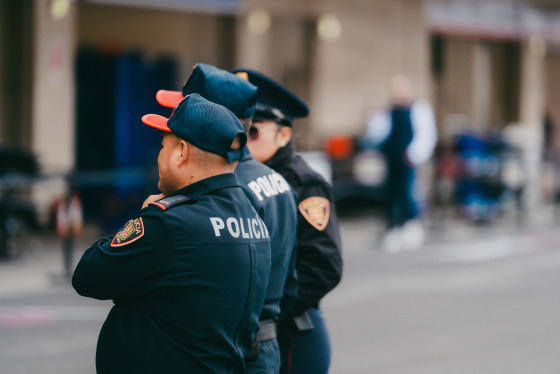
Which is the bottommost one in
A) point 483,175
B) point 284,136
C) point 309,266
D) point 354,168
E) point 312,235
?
point 483,175

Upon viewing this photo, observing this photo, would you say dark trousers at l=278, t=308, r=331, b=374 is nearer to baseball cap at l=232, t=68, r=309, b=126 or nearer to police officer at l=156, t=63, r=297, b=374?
police officer at l=156, t=63, r=297, b=374

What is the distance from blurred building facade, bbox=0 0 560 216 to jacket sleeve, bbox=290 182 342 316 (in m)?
10.3

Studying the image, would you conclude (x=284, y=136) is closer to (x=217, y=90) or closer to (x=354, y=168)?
(x=217, y=90)

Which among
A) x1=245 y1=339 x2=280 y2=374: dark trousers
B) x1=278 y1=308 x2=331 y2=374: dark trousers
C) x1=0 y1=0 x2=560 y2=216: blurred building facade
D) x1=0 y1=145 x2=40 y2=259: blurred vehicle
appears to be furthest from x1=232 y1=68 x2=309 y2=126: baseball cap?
x1=0 y1=0 x2=560 y2=216: blurred building facade

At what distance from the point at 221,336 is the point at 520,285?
8.29 meters

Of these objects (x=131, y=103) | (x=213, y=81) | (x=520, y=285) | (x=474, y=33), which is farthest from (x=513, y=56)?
(x=213, y=81)

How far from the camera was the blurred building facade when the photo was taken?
14195 millimetres

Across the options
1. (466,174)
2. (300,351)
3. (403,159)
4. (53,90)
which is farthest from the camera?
(466,174)

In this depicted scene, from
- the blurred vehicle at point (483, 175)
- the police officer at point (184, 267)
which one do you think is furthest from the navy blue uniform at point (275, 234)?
the blurred vehicle at point (483, 175)

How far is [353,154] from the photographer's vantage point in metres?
16.9

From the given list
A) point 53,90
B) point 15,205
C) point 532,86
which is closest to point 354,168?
point 53,90

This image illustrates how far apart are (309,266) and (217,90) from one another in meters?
0.94

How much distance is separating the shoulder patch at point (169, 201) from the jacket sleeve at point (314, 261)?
105cm

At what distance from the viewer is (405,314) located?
8820mm
